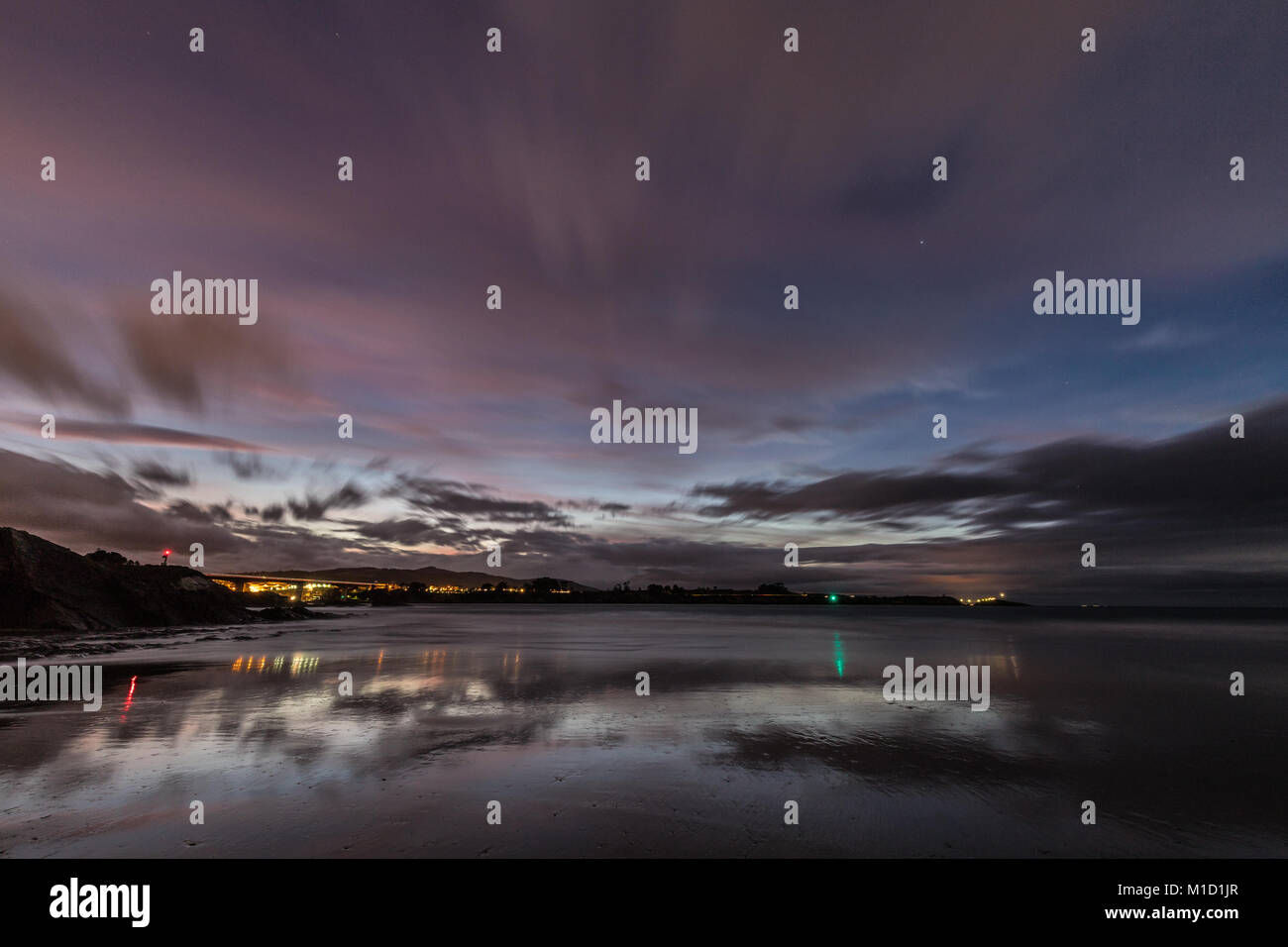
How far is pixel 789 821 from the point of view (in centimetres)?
821

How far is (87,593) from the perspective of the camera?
132ft

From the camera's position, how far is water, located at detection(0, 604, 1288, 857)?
25.1 ft

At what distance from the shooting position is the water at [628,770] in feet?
25.1

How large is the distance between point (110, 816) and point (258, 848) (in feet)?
9.63

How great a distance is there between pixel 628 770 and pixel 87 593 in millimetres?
49822

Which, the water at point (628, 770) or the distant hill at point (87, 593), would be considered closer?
the water at point (628, 770)

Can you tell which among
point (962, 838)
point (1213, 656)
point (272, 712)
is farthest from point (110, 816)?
point (1213, 656)

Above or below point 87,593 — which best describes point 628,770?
below

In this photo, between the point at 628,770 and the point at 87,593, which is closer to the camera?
the point at 628,770

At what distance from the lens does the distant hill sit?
34.1 m

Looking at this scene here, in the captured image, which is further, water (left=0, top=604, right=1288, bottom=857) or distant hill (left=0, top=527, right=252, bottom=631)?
distant hill (left=0, top=527, right=252, bottom=631)

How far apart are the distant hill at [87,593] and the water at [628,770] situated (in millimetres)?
21909

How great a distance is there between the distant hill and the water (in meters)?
21.9

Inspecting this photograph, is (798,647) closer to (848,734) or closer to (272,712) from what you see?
(848,734)
